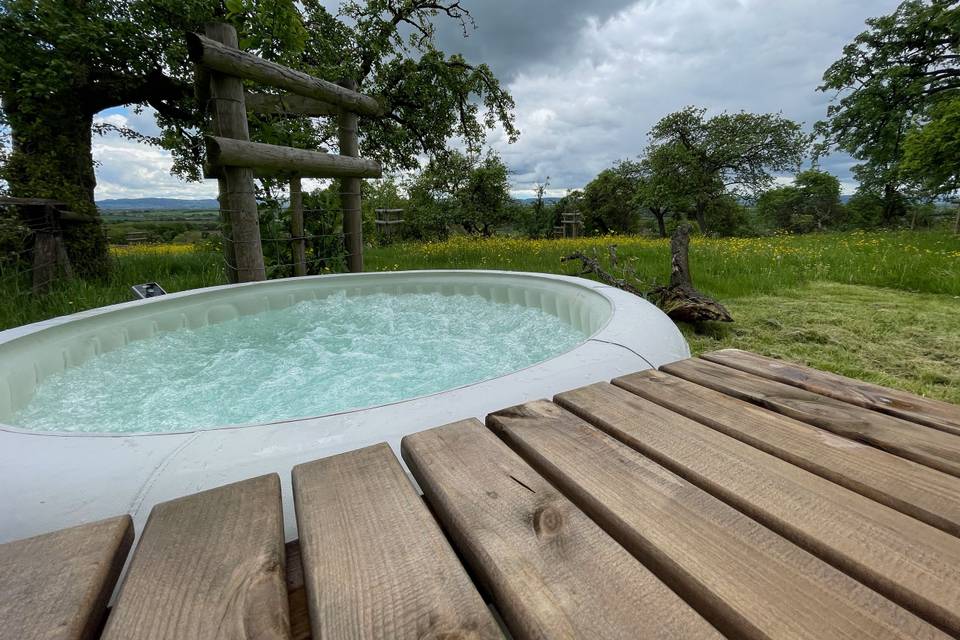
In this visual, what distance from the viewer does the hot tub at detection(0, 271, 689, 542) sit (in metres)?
0.77

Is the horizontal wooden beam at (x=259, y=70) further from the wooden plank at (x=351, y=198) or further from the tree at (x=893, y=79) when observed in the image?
the tree at (x=893, y=79)

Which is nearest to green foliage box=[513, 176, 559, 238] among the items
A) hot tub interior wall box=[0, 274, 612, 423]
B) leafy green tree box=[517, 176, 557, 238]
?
leafy green tree box=[517, 176, 557, 238]

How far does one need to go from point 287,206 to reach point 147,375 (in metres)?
A: 2.88

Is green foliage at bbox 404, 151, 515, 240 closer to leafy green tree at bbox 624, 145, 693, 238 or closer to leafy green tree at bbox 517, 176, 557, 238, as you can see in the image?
leafy green tree at bbox 517, 176, 557, 238

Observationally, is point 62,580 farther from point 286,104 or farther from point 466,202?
point 466,202

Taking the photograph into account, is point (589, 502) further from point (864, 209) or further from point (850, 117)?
point (864, 209)

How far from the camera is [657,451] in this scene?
2.57 feet

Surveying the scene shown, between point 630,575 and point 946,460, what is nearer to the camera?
point 630,575

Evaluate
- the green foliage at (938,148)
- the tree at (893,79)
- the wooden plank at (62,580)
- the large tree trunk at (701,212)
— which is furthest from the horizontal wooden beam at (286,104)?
the large tree trunk at (701,212)

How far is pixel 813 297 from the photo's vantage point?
3641 millimetres

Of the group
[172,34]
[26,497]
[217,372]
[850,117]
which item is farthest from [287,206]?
[850,117]

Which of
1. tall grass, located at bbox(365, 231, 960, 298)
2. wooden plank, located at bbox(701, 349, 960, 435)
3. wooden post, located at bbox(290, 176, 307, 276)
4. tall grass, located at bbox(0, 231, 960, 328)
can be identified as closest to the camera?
wooden plank, located at bbox(701, 349, 960, 435)

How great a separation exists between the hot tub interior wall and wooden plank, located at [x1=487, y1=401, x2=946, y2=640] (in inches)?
49.4

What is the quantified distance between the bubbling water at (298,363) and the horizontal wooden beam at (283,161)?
1289mm
